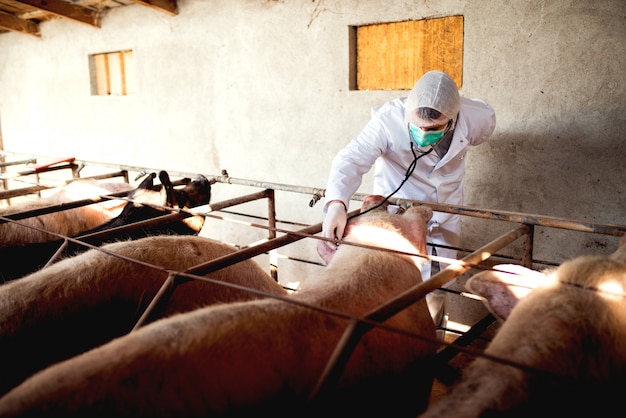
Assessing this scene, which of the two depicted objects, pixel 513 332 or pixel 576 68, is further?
pixel 576 68

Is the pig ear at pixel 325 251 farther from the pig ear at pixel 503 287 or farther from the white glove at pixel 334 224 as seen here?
the pig ear at pixel 503 287

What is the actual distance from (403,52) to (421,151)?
1.37m

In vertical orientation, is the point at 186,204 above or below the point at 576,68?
below

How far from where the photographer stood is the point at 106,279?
2066 millimetres

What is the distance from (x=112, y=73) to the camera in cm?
668

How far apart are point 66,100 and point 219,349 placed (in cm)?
688

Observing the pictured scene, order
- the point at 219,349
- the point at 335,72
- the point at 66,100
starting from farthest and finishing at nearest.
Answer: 1. the point at 66,100
2. the point at 335,72
3. the point at 219,349

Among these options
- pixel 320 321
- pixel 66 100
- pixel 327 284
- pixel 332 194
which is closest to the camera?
pixel 320 321

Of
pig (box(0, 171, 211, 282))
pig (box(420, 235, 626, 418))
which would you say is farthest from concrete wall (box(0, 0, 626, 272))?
pig (box(420, 235, 626, 418))

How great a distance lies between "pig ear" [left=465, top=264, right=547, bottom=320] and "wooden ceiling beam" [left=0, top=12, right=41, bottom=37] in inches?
284

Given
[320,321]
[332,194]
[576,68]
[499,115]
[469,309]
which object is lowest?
[469,309]

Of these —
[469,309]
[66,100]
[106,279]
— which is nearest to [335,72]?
[469,309]

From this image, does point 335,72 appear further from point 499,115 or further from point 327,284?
point 327,284

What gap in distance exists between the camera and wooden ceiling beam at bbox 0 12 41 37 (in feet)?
22.3
